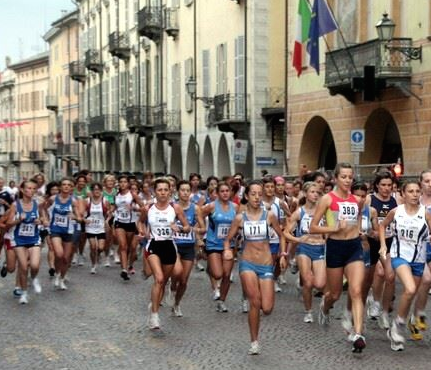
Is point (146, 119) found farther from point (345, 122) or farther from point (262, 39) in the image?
point (345, 122)

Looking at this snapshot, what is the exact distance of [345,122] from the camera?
29.1 metres

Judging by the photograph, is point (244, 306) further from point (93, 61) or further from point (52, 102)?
point (52, 102)

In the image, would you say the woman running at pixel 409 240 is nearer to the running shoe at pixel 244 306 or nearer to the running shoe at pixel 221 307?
the running shoe at pixel 244 306

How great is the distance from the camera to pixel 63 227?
16375 mm

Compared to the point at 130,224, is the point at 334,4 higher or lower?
higher

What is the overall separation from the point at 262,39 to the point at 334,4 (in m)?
6.60

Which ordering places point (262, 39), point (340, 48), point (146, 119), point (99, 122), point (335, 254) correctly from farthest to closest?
point (99, 122)
point (146, 119)
point (262, 39)
point (340, 48)
point (335, 254)

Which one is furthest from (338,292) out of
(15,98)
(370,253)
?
(15,98)

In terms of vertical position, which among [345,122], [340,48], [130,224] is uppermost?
[340,48]

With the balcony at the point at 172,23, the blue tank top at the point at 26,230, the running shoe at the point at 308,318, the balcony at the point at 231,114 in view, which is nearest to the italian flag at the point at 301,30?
the balcony at the point at 231,114

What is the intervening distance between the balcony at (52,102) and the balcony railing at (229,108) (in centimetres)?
4520

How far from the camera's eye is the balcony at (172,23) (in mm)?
45694

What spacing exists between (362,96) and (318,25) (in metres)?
2.24

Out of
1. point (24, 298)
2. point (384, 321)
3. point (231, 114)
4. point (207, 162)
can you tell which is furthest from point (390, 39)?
point (207, 162)
